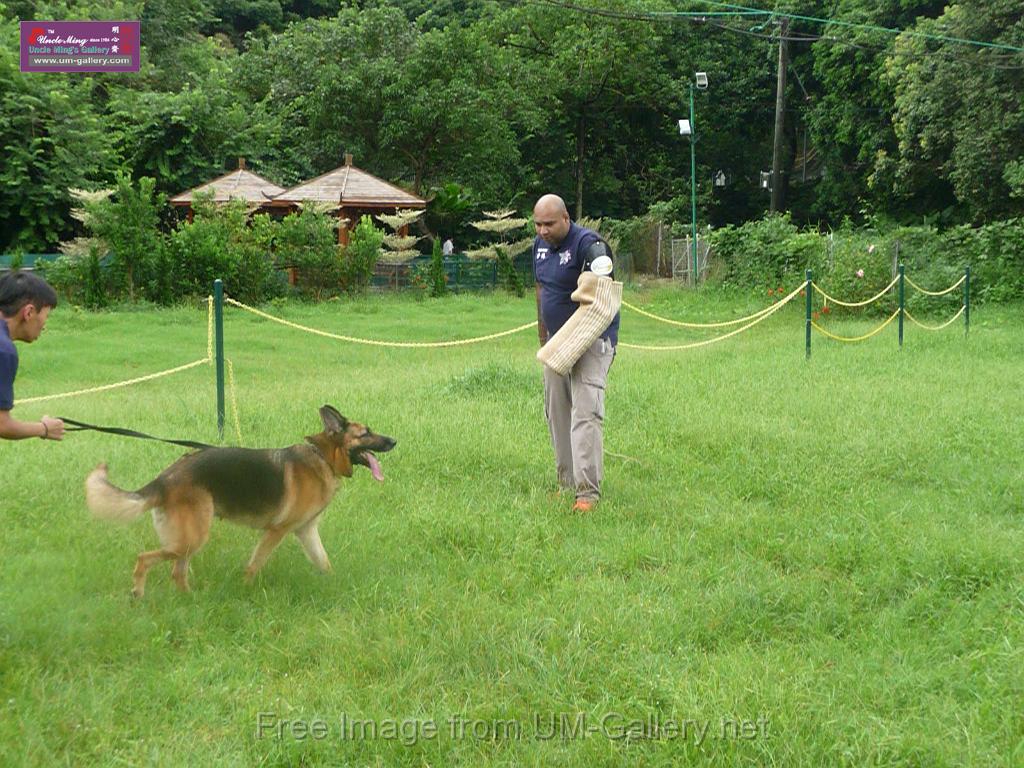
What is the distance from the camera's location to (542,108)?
37438 mm

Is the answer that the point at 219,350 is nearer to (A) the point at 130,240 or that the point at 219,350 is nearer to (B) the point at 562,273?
(B) the point at 562,273

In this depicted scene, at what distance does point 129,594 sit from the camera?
4738 millimetres

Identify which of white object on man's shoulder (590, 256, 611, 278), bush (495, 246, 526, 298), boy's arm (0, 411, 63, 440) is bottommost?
bush (495, 246, 526, 298)

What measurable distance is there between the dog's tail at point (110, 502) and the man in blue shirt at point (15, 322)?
12.9 inches

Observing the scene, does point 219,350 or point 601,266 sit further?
point 219,350

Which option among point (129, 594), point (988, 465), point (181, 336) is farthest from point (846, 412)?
point (181, 336)

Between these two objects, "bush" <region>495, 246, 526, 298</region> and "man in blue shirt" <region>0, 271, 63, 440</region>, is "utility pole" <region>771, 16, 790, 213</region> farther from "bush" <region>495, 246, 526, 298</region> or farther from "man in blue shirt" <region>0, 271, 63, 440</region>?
"man in blue shirt" <region>0, 271, 63, 440</region>

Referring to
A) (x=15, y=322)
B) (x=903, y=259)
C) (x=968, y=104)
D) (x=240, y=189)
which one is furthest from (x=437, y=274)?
(x=15, y=322)

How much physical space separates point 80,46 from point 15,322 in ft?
93.6

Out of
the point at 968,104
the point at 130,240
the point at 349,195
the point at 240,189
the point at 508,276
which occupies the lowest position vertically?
the point at 508,276

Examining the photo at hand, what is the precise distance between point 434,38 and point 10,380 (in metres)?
30.1

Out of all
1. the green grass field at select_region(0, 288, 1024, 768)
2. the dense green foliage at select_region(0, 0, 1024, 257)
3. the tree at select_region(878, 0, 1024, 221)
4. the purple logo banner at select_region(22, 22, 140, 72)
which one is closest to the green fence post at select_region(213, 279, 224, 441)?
the green grass field at select_region(0, 288, 1024, 768)

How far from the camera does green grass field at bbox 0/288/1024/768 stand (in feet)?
11.7

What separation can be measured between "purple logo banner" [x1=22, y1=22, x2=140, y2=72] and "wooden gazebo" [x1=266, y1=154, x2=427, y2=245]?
683 cm
